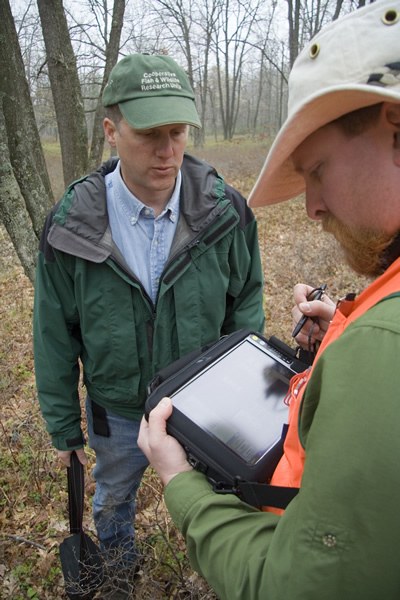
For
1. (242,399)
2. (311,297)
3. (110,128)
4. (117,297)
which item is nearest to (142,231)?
(117,297)

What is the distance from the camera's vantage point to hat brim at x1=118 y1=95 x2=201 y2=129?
2.05m

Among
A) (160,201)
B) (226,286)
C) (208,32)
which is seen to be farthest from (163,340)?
(208,32)

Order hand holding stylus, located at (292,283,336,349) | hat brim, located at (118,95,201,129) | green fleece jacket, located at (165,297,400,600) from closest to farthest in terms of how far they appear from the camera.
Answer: green fleece jacket, located at (165,297,400,600) < hand holding stylus, located at (292,283,336,349) < hat brim, located at (118,95,201,129)

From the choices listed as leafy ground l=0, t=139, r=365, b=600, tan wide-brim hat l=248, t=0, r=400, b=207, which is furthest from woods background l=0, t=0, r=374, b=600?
tan wide-brim hat l=248, t=0, r=400, b=207

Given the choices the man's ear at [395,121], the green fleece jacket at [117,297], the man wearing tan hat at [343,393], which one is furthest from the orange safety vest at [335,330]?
the green fleece jacket at [117,297]

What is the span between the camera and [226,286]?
234 centimetres

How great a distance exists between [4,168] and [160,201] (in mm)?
2611

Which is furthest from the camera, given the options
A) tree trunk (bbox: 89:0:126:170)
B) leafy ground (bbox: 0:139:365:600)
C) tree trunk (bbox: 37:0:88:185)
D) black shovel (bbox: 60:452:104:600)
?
tree trunk (bbox: 89:0:126:170)

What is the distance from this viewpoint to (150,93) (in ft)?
6.81

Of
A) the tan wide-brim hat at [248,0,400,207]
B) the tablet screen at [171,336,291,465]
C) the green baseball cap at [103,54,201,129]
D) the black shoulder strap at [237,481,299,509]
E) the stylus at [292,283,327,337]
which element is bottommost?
the black shoulder strap at [237,481,299,509]

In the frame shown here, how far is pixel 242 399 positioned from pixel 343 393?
75 cm

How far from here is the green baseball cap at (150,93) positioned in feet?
6.76

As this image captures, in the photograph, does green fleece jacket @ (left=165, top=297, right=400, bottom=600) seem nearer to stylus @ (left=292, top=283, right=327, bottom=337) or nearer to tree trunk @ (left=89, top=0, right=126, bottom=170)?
stylus @ (left=292, top=283, right=327, bottom=337)

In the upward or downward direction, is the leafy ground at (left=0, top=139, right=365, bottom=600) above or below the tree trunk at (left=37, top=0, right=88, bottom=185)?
below
